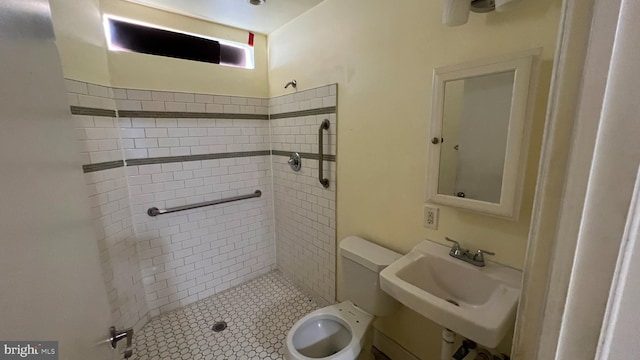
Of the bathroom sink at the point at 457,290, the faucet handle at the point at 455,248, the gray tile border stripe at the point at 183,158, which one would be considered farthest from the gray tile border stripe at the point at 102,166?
the faucet handle at the point at 455,248

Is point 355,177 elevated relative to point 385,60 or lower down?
lower down

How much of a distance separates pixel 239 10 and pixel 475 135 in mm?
1770

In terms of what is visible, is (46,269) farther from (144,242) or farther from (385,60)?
(144,242)

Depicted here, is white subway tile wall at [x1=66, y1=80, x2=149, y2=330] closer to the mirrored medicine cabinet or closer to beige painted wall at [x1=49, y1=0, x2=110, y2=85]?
beige painted wall at [x1=49, y1=0, x2=110, y2=85]

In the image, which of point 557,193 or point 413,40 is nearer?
point 557,193

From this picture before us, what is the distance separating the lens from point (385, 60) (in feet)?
4.67

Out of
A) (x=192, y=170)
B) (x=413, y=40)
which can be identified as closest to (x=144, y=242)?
(x=192, y=170)

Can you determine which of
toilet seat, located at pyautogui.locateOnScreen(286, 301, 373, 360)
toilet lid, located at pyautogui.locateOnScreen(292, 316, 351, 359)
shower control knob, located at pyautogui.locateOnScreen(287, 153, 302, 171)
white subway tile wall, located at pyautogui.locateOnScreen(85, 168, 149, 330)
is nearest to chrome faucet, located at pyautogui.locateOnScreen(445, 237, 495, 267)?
toilet seat, located at pyautogui.locateOnScreen(286, 301, 373, 360)

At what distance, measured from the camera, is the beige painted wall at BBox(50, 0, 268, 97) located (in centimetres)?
141

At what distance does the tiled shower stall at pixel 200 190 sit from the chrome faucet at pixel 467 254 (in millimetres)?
892

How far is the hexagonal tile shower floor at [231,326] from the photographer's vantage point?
1.75m

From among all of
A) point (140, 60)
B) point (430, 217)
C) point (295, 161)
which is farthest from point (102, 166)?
point (430, 217)

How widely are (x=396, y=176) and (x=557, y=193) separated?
1150 millimetres

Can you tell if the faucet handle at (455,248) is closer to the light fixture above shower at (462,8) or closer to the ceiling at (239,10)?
the light fixture above shower at (462,8)
